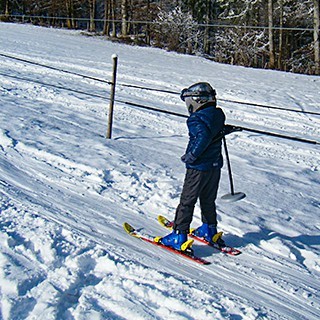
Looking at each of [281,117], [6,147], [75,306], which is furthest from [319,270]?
[281,117]

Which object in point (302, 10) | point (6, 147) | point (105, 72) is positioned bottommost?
point (6, 147)

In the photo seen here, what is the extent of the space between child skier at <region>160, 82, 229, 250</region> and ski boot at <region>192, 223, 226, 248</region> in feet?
1.02

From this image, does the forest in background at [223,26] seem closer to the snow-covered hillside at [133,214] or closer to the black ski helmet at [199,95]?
the snow-covered hillside at [133,214]

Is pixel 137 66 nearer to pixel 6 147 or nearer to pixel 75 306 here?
pixel 6 147

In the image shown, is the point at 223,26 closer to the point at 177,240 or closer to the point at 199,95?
the point at 199,95

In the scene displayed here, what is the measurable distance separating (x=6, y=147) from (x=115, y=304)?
15.3 feet

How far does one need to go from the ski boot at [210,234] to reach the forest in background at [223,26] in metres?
21.6

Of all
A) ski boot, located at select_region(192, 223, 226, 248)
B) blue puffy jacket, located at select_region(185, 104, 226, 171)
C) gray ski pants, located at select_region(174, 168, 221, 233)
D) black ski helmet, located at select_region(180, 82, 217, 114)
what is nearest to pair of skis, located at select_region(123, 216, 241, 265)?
ski boot, located at select_region(192, 223, 226, 248)

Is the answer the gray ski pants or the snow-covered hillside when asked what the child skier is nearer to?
the gray ski pants

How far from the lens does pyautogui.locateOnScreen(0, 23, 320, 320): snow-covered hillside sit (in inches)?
161

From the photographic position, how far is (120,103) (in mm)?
12391

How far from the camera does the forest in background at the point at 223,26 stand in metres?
31.3

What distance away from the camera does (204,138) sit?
5.00 metres

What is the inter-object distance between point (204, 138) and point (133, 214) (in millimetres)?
1599
